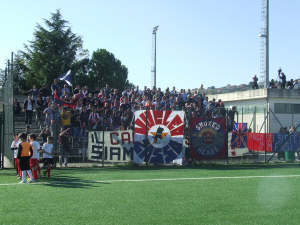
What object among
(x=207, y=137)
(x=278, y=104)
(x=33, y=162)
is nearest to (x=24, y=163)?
(x=33, y=162)

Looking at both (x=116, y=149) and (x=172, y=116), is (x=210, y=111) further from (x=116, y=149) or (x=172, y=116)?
(x=116, y=149)

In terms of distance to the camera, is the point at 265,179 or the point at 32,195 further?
the point at 265,179

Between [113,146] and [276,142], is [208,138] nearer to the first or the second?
[276,142]

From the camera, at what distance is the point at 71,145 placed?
1614 cm

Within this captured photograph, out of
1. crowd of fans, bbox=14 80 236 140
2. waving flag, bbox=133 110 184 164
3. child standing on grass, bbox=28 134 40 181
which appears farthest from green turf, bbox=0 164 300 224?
crowd of fans, bbox=14 80 236 140

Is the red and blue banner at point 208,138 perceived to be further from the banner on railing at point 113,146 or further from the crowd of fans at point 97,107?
the banner on railing at point 113,146

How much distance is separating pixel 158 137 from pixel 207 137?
2.51m

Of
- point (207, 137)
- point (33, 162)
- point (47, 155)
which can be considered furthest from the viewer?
point (207, 137)

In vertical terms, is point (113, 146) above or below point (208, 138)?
below

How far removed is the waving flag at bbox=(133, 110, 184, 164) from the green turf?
4081mm

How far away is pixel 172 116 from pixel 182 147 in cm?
154

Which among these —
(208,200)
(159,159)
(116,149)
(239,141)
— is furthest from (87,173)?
(239,141)

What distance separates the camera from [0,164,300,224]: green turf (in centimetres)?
637

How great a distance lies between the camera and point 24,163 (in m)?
10.5
